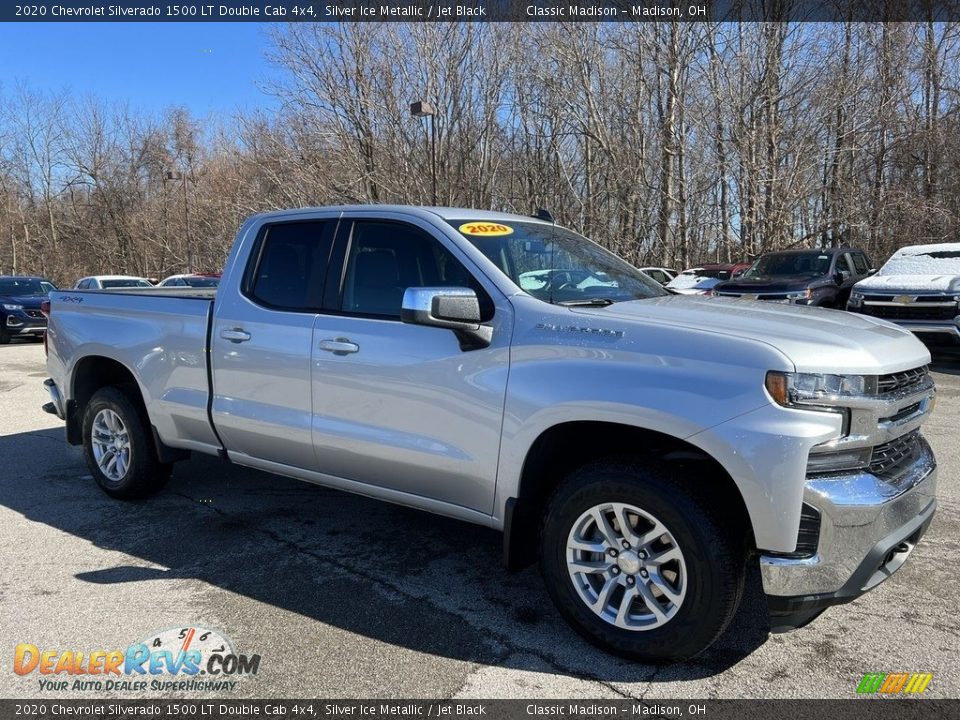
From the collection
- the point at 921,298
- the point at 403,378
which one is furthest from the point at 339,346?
the point at 921,298

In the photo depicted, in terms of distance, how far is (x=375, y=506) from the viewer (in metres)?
4.98

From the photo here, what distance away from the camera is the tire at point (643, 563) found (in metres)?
2.72

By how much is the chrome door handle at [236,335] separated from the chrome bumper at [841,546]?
2933mm

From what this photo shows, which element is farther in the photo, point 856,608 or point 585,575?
point 856,608

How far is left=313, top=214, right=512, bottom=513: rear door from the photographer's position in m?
3.26

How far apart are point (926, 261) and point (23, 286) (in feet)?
69.2

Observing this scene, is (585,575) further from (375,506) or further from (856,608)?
(375,506)

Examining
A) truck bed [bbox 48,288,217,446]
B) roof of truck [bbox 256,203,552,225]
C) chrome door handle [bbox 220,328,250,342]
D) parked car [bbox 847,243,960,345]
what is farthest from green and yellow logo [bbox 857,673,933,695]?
parked car [bbox 847,243,960,345]

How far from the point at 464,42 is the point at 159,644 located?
24.0 metres

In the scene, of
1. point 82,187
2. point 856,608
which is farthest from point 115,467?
point 82,187

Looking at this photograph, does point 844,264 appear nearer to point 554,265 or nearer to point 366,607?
point 554,265

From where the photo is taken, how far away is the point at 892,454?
2875 millimetres

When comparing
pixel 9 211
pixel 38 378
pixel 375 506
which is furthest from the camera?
pixel 9 211

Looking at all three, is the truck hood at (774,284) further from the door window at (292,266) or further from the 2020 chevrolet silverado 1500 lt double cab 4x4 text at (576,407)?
the door window at (292,266)
